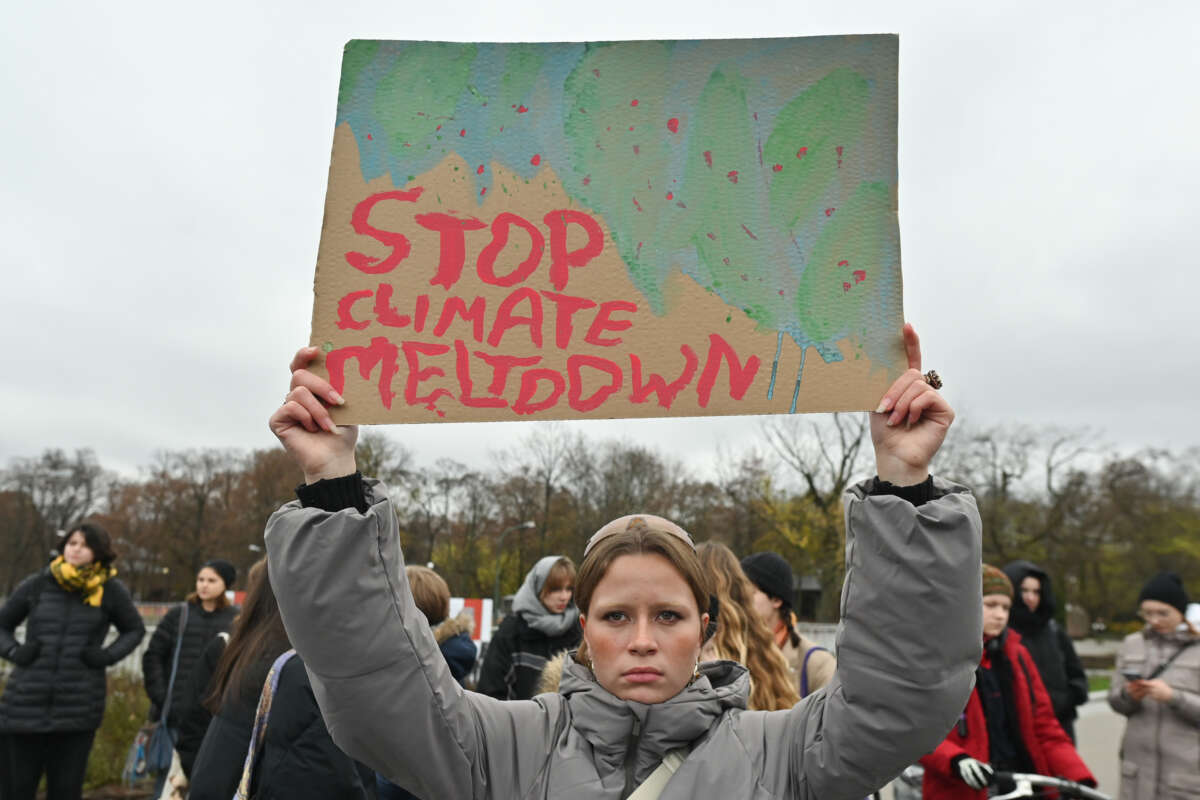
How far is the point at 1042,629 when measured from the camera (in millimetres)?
6344

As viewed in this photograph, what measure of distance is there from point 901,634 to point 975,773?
2.82 m

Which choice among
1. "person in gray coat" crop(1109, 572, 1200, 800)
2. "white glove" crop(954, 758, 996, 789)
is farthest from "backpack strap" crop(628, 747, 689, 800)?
"person in gray coat" crop(1109, 572, 1200, 800)

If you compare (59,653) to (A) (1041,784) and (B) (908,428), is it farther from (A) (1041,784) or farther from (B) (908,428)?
(B) (908,428)

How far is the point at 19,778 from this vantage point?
5.52 metres

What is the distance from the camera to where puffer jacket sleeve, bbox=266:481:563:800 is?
1608 millimetres

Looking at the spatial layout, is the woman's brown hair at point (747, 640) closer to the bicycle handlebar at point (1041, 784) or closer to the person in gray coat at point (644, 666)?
the bicycle handlebar at point (1041, 784)

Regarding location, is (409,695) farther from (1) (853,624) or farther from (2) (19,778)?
(2) (19,778)

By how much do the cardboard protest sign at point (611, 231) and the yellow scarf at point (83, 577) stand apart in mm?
4931

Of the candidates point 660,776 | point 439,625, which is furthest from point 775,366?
point 439,625

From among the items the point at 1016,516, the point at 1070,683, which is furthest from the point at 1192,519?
the point at 1070,683

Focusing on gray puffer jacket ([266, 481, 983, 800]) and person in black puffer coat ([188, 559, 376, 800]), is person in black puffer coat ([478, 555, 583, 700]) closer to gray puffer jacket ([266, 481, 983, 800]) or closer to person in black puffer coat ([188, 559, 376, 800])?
person in black puffer coat ([188, 559, 376, 800])

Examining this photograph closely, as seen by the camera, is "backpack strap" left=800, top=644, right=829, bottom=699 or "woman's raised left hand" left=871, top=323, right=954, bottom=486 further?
"backpack strap" left=800, top=644, right=829, bottom=699

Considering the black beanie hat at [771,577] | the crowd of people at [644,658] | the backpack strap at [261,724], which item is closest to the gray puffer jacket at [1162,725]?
the black beanie hat at [771,577]

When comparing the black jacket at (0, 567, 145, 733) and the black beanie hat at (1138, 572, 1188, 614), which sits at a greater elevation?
the black beanie hat at (1138, 572, 1188, 614)
